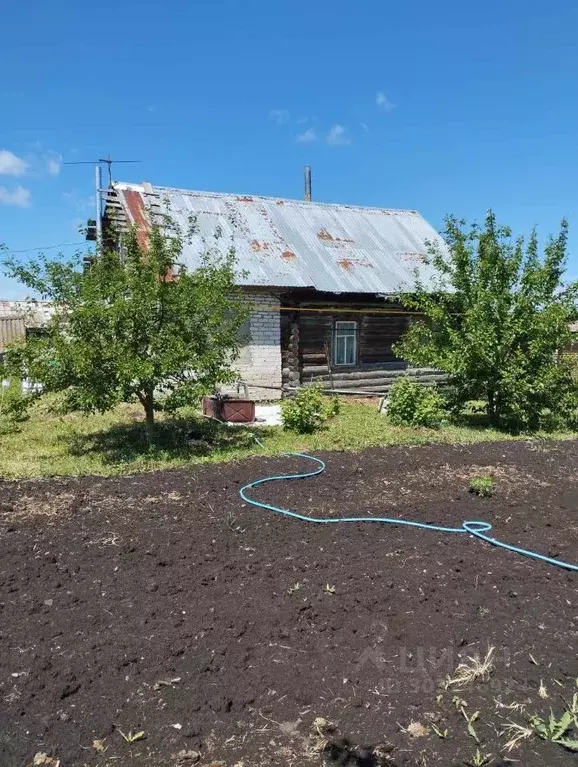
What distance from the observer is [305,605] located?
362 cm

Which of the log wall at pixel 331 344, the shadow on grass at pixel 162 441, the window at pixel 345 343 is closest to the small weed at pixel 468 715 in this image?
the shadow on grass at pixel 162 441

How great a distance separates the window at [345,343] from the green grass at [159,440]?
403 cm

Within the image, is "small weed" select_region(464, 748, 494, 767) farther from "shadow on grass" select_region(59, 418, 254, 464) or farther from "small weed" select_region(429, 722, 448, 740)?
"shadow on grass" select_region(59, 418, 254, 464)

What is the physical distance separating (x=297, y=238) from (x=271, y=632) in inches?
531

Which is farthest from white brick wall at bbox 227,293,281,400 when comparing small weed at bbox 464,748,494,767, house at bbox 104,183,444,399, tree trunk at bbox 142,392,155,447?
small weed at bbox 464,748,494,767

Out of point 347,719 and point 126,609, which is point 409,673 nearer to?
point 347,719

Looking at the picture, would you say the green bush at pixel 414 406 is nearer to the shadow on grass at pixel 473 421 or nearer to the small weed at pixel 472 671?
the shadow on grass at pixel 473 421

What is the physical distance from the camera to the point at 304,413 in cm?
916

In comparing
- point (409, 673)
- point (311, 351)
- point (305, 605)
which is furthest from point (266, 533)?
point (311, 351)

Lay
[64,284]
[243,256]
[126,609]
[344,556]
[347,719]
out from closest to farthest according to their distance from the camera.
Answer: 1. [347,719]
2. [126,609]
3. [344,556]
4. [64,284]
5. [243,256]

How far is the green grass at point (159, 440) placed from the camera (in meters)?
7.09

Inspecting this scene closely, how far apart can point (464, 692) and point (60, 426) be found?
8.14m

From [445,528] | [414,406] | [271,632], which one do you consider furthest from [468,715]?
[414,406]

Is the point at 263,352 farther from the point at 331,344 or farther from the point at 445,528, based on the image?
the point at 445,528
